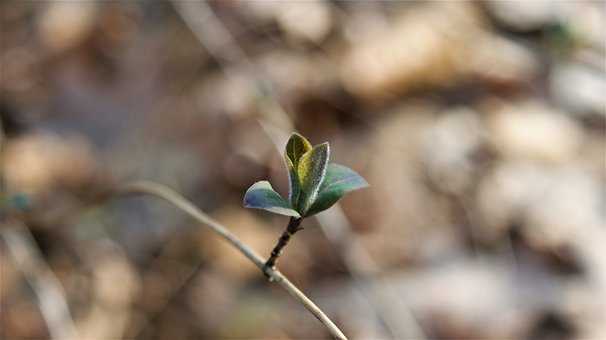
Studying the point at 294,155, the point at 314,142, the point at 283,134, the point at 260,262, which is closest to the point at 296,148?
the point at 294,155

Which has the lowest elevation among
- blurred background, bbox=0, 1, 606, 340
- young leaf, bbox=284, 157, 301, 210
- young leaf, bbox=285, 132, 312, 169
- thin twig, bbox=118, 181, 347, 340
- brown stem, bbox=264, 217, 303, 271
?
blurred background, bbox=0, 1, 606, 340

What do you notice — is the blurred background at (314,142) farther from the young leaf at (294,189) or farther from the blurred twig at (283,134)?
the young leaf at (294,189)

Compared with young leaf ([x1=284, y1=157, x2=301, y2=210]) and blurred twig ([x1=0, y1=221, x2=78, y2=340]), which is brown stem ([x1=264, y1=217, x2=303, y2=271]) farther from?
blurred twig ([x1=0, y1=221, x2=78, y2=340])

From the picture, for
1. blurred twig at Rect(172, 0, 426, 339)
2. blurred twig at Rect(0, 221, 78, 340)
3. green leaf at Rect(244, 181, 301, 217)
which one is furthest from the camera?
blurred twig at Rect(172, 0, 426, 339)

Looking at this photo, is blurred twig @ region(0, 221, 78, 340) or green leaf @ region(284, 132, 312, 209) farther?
blurred twig @ region(0, 221, 78, 340)

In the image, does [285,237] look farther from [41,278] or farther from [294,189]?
[41,278]

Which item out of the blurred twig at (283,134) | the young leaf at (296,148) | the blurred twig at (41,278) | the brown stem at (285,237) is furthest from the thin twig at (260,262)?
the blurred twig at (283,134)

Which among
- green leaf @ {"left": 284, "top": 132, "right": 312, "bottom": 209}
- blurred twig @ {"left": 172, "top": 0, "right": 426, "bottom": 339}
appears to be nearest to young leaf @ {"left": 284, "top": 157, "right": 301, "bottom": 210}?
green leaf @ {"left": 284, "top": 132, "right": 312, "bottom": 209}
